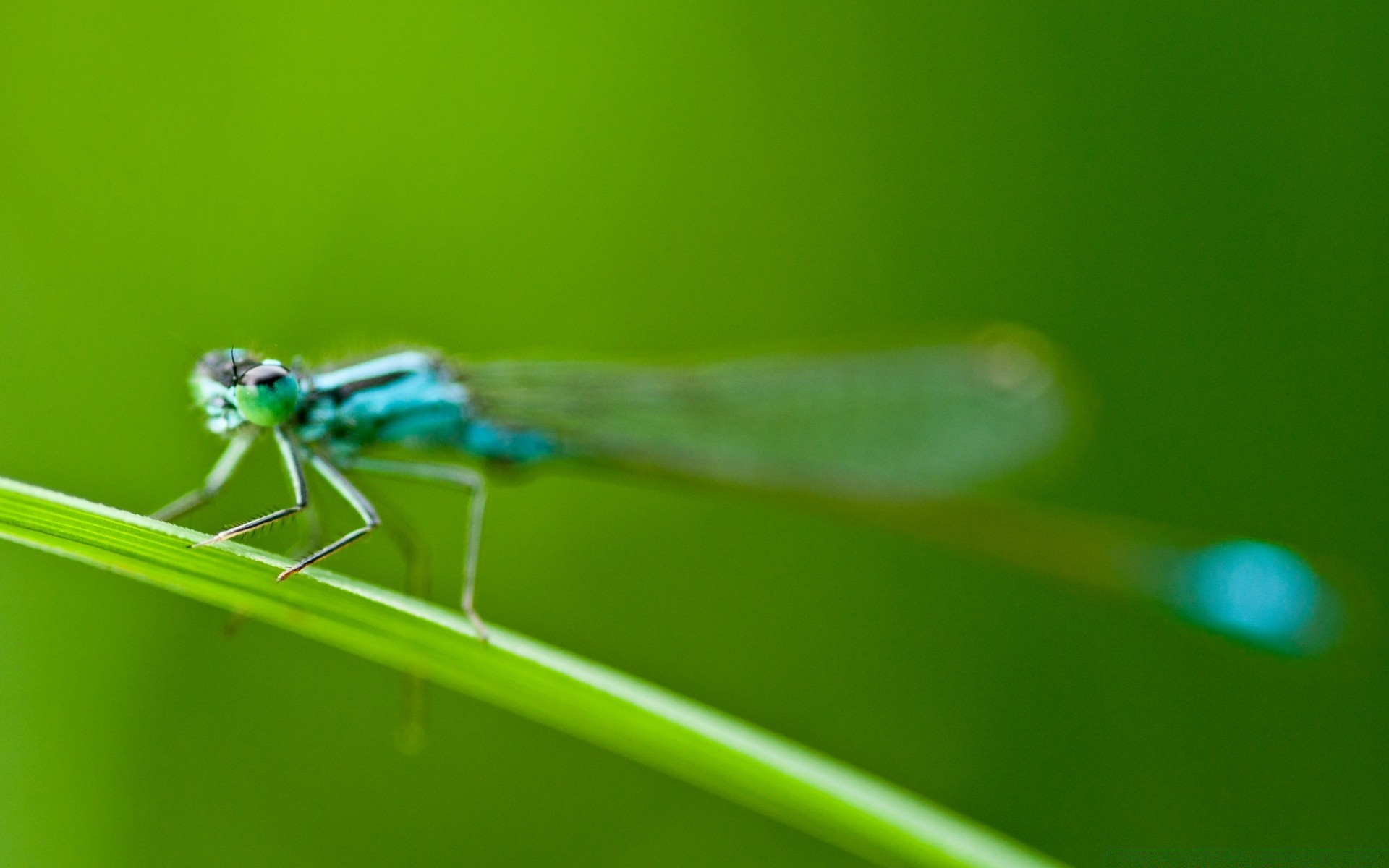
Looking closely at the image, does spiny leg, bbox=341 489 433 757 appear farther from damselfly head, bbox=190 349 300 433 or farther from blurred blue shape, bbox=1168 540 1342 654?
blurred blue shape, bbox=1168 540 1342 654

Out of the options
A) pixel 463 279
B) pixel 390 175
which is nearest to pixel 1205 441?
pixel 463 279

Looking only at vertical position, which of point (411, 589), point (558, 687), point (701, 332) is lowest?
point (411, 589)

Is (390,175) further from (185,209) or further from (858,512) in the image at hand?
(858,512)

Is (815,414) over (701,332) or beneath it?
beneath

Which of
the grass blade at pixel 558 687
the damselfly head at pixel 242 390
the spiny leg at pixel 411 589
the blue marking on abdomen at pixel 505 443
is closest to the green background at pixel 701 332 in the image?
the spiny leg at pixel 411 589

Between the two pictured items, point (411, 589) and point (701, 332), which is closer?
point (411, 589)

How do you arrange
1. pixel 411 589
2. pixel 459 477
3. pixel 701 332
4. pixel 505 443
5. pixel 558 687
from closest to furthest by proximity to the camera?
pixel 558 687 < pixel 459 477 < pixel 411 589 < pixel 505 443 < pixel 701 332

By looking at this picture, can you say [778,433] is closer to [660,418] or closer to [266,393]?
[660,418]

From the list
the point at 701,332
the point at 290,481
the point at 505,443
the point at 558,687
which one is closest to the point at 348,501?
the point at 290,481
